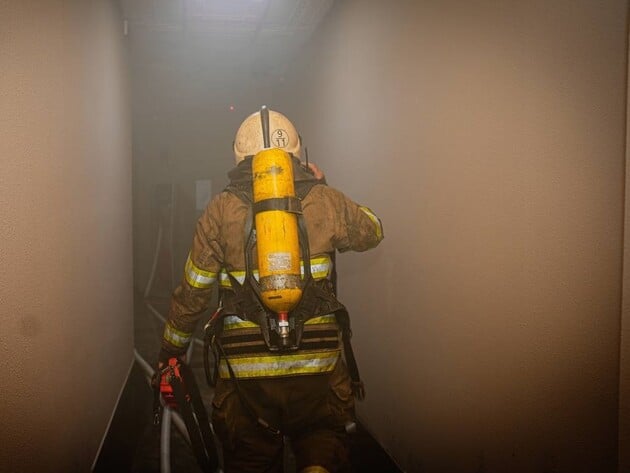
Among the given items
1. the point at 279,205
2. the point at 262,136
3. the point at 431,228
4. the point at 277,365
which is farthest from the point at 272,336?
the point at 431,228

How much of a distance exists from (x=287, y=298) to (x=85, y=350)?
1312 millimetres

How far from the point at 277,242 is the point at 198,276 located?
0.39m

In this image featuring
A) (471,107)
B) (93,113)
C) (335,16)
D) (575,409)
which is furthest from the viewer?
(335,16)

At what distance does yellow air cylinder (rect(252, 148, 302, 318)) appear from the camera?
1.63m

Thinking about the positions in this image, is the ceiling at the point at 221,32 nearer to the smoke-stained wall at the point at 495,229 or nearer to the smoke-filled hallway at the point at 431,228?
the smoke-filled hallway at the point at 431,228

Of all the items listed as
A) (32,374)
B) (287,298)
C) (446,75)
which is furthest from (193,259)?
(446,75)

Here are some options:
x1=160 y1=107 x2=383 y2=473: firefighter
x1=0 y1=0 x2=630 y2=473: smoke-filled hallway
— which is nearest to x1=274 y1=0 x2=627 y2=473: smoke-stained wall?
x1=0 y1=0 x2=630 y2=473: smoke-filled hallway

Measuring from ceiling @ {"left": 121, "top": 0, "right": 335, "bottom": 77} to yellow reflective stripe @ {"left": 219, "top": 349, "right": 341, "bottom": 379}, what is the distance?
9.64ft

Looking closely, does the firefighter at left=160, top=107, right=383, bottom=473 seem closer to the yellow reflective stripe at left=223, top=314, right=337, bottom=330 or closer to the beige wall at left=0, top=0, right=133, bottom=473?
the yellow reflective stripe at left=223, top=314, right=337, bottom=330

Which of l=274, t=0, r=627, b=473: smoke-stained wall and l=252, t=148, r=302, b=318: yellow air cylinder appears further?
l=252, t=148, r=302, b=318: yellow air cylinder

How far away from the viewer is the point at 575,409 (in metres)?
1.32

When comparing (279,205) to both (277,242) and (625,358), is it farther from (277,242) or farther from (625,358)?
(625,358)

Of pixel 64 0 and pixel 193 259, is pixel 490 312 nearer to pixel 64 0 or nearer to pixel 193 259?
pixel 193 259

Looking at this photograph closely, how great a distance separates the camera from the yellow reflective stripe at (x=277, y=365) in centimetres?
178
